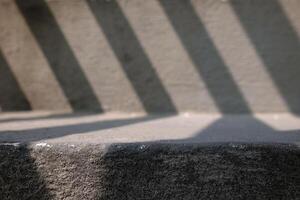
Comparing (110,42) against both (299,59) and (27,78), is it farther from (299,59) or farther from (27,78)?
(299,59)

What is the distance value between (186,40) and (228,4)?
500 millimetres

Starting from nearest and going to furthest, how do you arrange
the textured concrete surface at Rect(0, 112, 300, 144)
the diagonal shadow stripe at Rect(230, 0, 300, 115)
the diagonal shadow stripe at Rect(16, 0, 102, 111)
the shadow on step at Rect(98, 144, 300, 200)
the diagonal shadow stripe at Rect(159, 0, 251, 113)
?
the shadow on step at Rect(98, 144, 300, 200), the textured concrete surface at Rect(0, 112, 300, 144), the diagonal shadow stripe at Rect(230, 0, 300, 115), the diagonal shadow stripe at Rect(159, 0, 251, 113), the diagonal shadow stripe at Rect(16, 0, 102, 111)

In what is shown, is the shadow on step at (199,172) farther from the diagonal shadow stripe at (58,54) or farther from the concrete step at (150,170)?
the diagonal shadow stripe at (58,54)

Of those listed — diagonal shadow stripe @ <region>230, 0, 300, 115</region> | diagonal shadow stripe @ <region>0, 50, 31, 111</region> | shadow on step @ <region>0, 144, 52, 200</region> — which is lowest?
diagonal shadow stripe @ <region>230, 0, 300, 115</region>

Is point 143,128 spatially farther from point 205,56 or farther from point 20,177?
point 205,56

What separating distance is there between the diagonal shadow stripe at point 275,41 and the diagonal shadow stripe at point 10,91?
2.24m

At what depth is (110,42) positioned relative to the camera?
3812 mm

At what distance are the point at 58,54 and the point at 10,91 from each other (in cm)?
63

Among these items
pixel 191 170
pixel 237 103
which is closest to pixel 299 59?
pixel 237 103

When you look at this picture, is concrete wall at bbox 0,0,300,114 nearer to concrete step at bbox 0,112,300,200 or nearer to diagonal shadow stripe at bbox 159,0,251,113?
A: diagonal shadow stripe at bbox 159,0,251,113

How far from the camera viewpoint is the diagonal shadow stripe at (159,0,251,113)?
367 cm

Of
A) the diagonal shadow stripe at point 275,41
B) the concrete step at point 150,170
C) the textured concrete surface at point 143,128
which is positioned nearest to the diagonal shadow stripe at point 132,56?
the textured concrete surface at point 143,128

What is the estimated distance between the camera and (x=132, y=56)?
149 inches

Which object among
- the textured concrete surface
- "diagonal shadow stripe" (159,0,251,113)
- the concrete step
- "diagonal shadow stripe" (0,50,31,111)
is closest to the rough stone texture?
the concrete step
